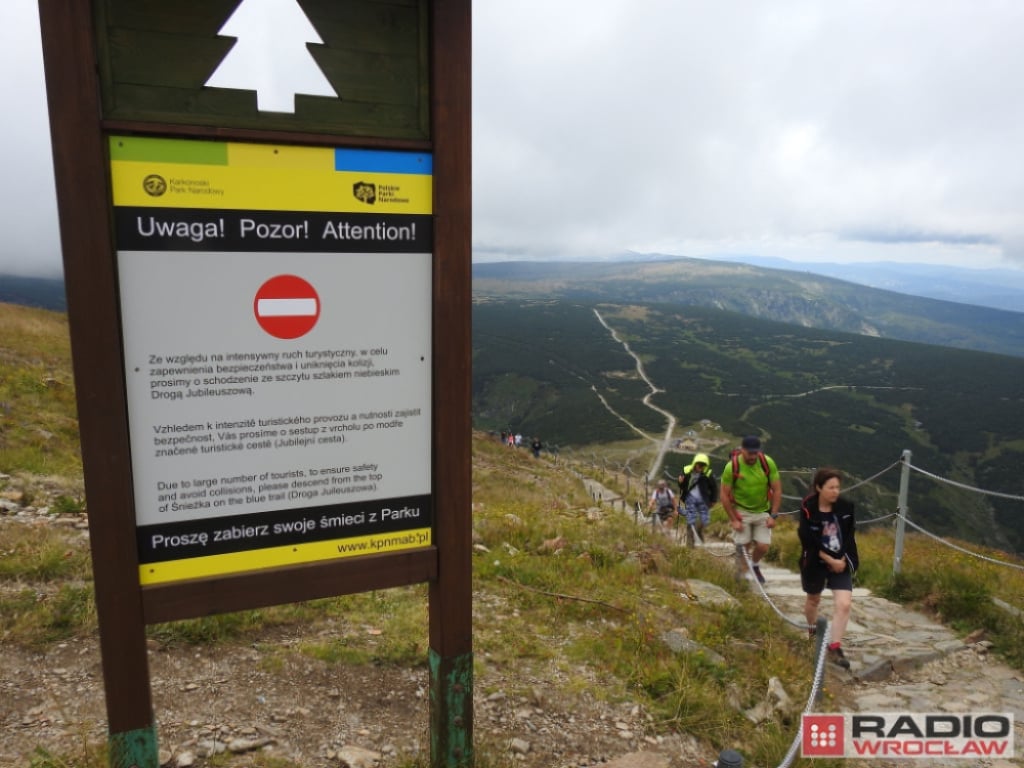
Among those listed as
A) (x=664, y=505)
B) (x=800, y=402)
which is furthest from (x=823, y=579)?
(x=800, y=402)

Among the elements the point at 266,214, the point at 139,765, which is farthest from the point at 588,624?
the point at 266,214

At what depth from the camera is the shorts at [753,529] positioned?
6727 mm

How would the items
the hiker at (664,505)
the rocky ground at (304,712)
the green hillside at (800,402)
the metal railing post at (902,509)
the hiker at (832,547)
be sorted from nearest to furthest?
the rocky ground at (304,712)
the hiker at (832,547)
the metal railing post at (902,509)
the hiker at (664,505)
the green hillside at (800,402)

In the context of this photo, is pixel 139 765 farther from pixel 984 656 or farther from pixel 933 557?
pixel 933 557

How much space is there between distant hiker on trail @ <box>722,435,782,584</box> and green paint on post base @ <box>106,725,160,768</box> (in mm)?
5553

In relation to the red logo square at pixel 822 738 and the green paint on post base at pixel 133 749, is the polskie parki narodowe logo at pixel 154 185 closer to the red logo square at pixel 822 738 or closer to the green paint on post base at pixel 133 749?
the green paint on post base at pixel 133 749

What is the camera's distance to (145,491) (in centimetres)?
240

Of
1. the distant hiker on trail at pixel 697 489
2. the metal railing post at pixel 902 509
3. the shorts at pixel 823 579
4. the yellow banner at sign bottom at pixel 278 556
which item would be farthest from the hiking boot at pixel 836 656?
the yellow banner at sign bottom at pixel 278 556

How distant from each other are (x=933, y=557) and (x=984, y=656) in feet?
11.0

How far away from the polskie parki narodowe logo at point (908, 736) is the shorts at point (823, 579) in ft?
3.49

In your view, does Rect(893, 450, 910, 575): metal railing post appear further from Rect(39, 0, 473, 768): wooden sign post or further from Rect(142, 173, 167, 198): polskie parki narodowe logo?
Rect(142, 173, 167, 198): polskie parki narodowe logo

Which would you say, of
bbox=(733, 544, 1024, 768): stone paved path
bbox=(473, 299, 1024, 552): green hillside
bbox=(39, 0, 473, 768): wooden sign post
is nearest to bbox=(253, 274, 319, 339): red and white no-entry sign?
bbox=(39, 0, 473, 768): wooden sign post

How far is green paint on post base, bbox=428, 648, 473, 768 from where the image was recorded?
2939 mm

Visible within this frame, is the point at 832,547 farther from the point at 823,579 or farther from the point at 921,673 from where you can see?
the point at 921,673
